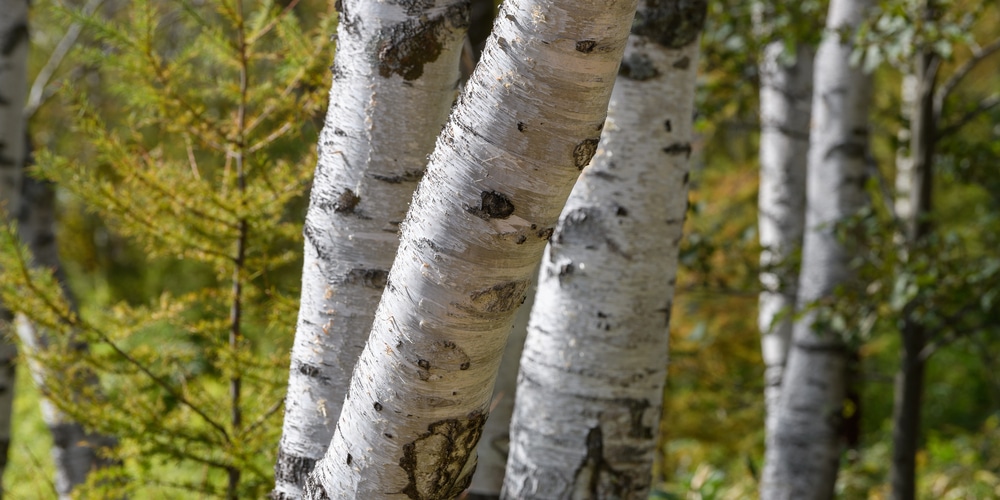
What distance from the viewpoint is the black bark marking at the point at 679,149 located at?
1.54m

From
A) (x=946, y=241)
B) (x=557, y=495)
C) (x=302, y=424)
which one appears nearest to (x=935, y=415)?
(x=946, y=241)

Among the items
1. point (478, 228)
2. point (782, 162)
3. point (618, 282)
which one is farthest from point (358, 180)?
point (782, 162)

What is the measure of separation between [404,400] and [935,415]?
8.12 meters

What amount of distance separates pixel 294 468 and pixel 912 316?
2062mm

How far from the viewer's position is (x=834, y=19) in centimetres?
270

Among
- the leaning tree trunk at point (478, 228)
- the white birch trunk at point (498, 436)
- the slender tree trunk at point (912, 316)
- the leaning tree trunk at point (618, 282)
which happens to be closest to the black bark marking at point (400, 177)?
the leaning tree trunk at point (478, 228)

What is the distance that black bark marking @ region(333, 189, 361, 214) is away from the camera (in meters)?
1.11

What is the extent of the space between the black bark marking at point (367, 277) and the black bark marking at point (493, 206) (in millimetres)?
363

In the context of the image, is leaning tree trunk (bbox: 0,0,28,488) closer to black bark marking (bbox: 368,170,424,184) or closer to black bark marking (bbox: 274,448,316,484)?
black bark marking (bbox: 274,448,316,484)

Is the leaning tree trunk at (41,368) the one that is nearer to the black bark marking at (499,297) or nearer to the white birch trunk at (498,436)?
the white birch trunk at (498,436)

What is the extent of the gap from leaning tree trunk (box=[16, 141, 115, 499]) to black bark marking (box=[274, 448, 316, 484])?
950 mm

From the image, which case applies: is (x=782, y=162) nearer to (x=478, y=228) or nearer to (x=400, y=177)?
(x=400, y=177)

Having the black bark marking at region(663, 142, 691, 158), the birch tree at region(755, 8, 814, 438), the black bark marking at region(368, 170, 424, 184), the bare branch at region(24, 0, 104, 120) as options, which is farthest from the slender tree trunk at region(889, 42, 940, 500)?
the bare branch at region(24, 0, 104, 120)

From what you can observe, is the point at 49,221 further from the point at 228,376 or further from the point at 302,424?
the point at 302,424
